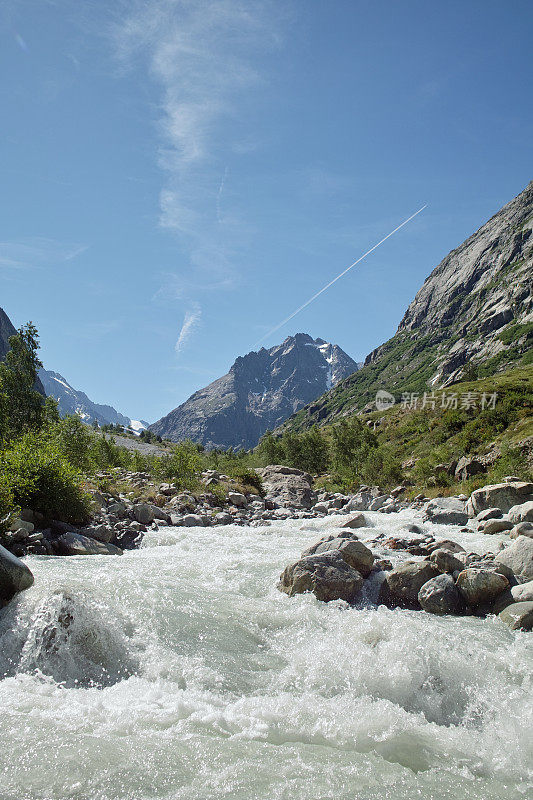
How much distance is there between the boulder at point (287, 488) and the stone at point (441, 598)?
943 inches

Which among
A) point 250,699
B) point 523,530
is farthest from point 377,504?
point 250,699

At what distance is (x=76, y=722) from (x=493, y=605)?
10.1 m

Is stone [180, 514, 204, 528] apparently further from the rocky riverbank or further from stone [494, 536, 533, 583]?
stone [494, 536, 533, 583]

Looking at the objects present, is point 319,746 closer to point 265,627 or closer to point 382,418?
point 265,627

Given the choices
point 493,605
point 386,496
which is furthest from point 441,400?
point 493,605

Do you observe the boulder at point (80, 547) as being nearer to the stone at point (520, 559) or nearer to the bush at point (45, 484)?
the bush at point (45, 484)

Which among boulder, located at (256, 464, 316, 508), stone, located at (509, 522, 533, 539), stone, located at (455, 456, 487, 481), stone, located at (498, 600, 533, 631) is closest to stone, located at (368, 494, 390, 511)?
boulder, located at (256, 464, 316, 508)

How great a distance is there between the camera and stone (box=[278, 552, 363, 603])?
11766mm

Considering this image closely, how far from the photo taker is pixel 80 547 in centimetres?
1644

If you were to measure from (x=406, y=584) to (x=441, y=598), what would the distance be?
1.00 m

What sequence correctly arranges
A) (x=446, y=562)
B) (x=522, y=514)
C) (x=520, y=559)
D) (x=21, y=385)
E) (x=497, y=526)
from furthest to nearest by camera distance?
(x=21, y=385)
(x=497, y=526)
(x=522, y=514)
(x=446, y=562)
(x=520, y=559)

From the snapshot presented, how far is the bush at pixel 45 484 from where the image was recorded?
58.6ft

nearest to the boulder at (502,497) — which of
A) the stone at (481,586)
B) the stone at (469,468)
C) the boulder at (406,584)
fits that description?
the stone at (469,468)

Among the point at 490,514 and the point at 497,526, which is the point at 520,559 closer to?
the point at 497,526
